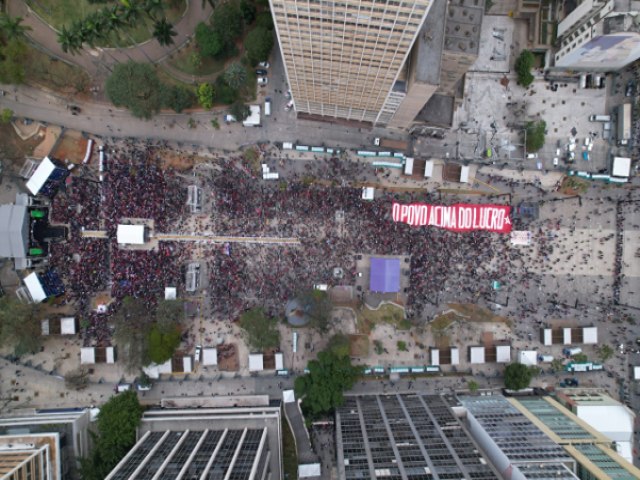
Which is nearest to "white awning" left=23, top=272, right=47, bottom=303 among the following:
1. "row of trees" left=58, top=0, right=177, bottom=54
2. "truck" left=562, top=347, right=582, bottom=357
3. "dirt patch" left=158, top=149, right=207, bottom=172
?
"dirt patch" left=158, top=149, right=207, bottom=172

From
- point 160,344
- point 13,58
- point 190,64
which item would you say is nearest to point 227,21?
point 190,64

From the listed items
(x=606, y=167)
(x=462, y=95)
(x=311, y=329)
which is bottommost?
(x=311, y=329)

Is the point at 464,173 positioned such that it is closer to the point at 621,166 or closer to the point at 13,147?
the point at 621,166

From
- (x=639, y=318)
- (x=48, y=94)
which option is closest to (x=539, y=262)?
(x=639, y=318)

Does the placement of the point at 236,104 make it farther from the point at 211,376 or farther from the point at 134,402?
the point at 134,402

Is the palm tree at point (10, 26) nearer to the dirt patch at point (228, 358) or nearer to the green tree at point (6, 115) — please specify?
the green tree at point (6, 115)

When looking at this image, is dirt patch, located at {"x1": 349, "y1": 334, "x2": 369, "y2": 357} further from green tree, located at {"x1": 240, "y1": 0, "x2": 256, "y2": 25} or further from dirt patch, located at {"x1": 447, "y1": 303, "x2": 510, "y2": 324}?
green tree, located at {"x1": 240, "y1": 0, "x2": 256, "y2": 25}
